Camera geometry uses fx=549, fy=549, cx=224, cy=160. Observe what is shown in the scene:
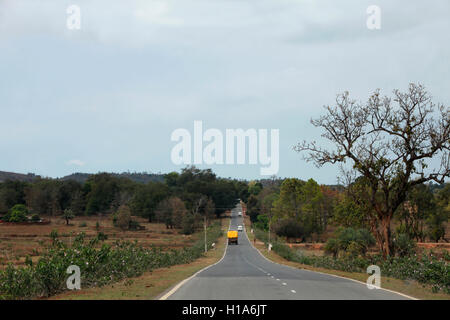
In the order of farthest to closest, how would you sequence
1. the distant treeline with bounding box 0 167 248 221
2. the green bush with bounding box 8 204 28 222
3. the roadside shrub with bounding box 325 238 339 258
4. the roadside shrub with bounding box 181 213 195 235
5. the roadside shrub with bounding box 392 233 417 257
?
1. the roadside shrub with bounding box 181 213 195 235
2. the distant treeline with bounding box 0 167 248 221
3. the green bush with bounding box 8 204 28 222
4. the roadside shrub with bounding box 325 238 339 258
5. the roadside shrub with bounding box 392 233 417 257

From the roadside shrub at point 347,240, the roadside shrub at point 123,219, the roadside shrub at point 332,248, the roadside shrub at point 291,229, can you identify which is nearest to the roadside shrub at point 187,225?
the roadside shrub at point 123,219

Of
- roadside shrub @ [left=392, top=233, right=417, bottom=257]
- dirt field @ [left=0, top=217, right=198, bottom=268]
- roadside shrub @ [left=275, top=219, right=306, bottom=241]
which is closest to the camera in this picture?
roadside shrub @ [left=392, top=233, right=417, bottom=257]

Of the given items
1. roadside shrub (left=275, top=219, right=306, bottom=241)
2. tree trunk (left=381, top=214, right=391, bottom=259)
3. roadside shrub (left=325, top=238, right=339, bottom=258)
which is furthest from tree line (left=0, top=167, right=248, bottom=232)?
tree trunk (left=381, top=214, right=391, bottom=259)

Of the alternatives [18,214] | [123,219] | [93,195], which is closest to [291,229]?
[123,219]

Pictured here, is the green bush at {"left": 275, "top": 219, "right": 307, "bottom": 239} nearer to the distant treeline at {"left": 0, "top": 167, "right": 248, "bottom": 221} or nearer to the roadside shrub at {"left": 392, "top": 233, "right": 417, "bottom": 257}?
the distant treeline at {"left": 0, "top": 167, "right": 248, "bottom": 221}

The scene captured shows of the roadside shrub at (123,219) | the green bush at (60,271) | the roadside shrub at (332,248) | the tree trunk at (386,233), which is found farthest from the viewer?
the roadside shrub at (123,219)

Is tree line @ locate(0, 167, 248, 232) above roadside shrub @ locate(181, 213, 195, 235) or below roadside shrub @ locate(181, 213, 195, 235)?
above

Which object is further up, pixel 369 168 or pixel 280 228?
pixel 369 168

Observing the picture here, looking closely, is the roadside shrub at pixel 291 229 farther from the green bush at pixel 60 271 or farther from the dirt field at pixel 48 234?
the green bush at pixel 60 271

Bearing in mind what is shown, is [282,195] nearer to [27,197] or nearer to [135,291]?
[27,197]

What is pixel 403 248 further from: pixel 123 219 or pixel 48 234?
pixel 123 219
